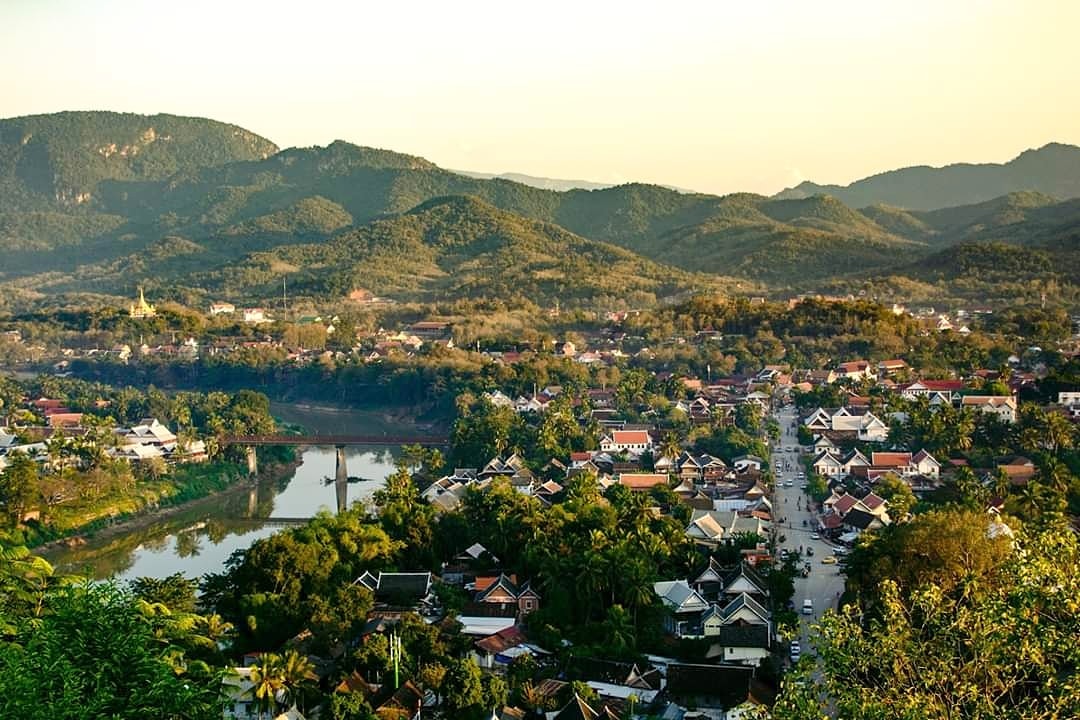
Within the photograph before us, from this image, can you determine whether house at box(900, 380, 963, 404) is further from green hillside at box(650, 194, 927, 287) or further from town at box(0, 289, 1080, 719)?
green hillside at box(650, 194, 927, 287)

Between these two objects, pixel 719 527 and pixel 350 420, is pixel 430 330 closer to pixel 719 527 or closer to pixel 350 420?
pixel 350 420

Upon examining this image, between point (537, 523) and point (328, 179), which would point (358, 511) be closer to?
point (537, 523)

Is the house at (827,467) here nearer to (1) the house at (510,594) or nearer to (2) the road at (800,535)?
(2) the road at (800,535)

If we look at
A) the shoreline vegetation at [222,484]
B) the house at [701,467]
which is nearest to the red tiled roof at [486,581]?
the shoreline vegetation at [222,484]

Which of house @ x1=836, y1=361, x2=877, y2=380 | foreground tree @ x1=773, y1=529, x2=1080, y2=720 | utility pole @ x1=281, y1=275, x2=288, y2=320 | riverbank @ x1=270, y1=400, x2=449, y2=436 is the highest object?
foreground tree @ x1=773, y1=529, x2=1080, y2=720

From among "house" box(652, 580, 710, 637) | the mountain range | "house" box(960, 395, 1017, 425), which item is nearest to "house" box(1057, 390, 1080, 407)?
"house" box(960, 395, 1017, 425)

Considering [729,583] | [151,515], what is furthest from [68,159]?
[729,583]

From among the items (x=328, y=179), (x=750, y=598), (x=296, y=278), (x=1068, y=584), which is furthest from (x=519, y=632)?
(x=328, y=179)
